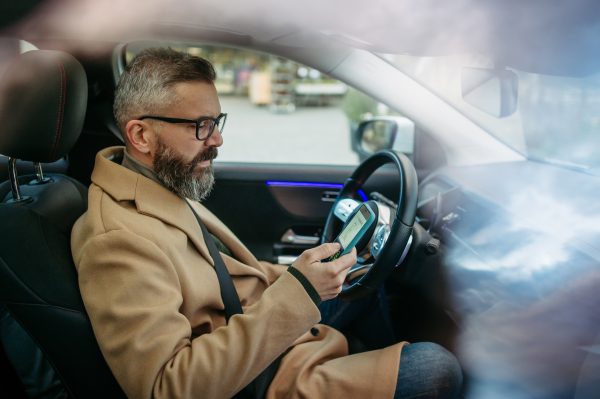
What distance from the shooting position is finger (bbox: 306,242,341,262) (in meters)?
1.05

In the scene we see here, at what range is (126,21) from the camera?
58.1 inches

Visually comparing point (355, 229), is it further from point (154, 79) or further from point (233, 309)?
point (154, 79)

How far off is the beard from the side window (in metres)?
2.70

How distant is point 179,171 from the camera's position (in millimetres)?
1217

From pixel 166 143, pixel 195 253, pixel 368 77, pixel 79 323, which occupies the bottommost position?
pixel 79 323

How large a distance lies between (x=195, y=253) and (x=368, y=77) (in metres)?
1.02

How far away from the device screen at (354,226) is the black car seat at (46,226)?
2.30 feet

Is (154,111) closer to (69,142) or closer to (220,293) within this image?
(69,142)

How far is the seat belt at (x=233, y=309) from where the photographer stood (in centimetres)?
112

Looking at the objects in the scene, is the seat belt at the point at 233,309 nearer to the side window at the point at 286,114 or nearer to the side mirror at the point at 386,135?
the side mirror at the point at 386,135

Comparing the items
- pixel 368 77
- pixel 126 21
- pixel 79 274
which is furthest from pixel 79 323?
pixel 368 77

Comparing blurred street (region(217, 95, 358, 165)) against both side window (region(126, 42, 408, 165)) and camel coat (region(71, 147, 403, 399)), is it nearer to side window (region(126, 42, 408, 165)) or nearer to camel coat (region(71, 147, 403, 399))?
side window (region(126, 42, 408, 165))

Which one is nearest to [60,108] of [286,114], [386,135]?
[386,135]

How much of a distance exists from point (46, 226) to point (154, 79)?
1.68 feet
